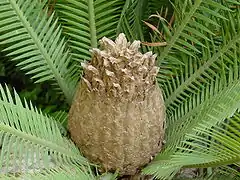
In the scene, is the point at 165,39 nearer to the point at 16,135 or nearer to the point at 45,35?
the point at 45,35

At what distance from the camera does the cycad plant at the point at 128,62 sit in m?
1.28

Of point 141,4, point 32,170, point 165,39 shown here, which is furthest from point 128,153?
point 141,4

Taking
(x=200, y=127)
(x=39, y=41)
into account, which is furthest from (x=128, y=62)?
(x=39, y=41)

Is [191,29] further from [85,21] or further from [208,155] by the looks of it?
[208,155]

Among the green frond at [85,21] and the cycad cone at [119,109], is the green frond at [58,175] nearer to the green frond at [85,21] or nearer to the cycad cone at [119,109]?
the cycad cone at [119,109]

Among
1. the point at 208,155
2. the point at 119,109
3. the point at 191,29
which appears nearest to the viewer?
the point at 208,155

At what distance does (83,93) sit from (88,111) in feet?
0.15

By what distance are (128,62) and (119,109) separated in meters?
0.11

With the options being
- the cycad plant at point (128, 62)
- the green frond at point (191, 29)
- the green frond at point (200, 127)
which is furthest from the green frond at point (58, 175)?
the green frond at point (191, 29)

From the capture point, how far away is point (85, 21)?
5.03 feet

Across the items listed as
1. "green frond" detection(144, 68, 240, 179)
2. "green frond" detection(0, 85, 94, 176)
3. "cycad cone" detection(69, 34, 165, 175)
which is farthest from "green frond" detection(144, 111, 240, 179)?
"green frond" detection(0, 85, 94, 176)

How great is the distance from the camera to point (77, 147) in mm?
1404

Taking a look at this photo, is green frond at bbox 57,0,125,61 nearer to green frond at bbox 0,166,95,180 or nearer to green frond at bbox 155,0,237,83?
green frond at bbox 155,0,237,83

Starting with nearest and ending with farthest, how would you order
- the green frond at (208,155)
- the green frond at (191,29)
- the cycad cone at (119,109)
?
the green frond at (208,155) < the cycad cone at (119,109) < the green frond at (191,29)
